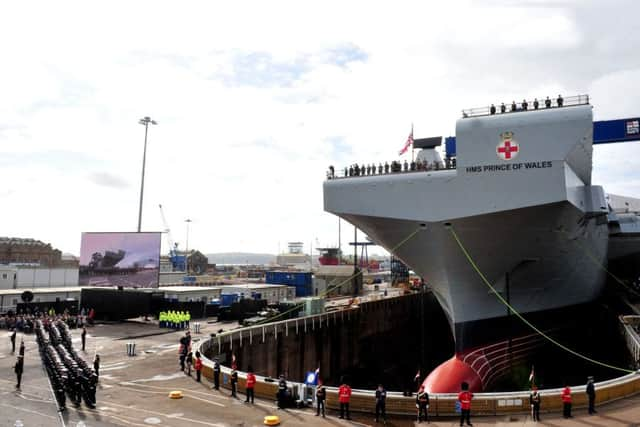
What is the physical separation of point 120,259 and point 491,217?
2518 cm

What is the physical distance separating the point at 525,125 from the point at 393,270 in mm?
50145

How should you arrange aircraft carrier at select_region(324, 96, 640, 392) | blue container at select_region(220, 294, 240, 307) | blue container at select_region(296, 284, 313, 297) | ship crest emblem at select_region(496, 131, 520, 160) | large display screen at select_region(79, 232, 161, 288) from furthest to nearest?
blue container at select_region(296, 284, 313, 297) → blue container at select_region(220, 294, 240, 307) → large display screen at select_region(79, 232, 161, 288) → ship crest emblem at select_region(496, 131, 520, 160) → aircraft carrier at select_region(324, 96, 640, 392)

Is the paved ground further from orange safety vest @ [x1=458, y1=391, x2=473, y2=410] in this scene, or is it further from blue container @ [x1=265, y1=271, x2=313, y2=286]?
blue container @ [x1=265, y1=271, x2=313, y2=286]

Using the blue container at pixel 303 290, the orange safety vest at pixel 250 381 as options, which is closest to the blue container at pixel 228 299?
the blue container at pixel 303 290

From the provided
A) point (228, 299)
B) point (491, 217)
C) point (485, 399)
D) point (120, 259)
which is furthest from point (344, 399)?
point (228, 299)

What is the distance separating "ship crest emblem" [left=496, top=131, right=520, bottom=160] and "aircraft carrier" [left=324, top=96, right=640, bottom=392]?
3cm

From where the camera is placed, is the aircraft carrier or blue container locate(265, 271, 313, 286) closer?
the aircraft carrier

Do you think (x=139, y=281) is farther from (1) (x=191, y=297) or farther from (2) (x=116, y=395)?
(2) (x=116, y=395)

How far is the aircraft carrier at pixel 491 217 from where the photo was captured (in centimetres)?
1467

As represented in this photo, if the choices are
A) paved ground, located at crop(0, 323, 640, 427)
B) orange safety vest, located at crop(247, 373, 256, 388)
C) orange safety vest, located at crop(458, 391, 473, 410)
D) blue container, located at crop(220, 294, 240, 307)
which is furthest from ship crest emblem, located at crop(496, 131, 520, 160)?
blue container, located at crop(220, 294, 240, 307)

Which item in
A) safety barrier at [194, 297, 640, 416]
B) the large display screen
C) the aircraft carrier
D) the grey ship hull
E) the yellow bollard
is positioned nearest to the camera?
the yellow bollard

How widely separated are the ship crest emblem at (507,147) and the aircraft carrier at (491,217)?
0.11ft

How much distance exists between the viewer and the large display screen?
102 ft

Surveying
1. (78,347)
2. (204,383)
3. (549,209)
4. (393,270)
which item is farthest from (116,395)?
(393,270)
